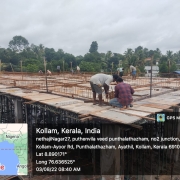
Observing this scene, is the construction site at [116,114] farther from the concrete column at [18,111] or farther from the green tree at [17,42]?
the green tree at [17,42]

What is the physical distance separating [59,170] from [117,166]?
2.88 m

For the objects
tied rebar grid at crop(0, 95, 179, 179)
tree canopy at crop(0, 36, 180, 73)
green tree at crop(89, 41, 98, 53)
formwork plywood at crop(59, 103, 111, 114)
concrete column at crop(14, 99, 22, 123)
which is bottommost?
tied rebar grid at crop(0, 95, 179, 179)

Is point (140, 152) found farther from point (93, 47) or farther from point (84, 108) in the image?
point (93, 47)

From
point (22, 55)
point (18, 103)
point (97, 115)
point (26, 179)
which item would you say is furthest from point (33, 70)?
point (97, 115)

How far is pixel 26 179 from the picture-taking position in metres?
6.91

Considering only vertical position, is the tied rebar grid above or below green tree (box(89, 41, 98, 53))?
below

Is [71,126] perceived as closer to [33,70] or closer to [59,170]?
[59,170]

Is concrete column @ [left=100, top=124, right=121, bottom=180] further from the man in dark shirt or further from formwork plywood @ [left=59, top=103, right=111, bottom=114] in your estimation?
the man in dark shirt

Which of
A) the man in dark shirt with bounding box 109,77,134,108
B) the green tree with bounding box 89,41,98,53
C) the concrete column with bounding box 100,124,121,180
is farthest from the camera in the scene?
the green tree with bounding box 89,41,98,53

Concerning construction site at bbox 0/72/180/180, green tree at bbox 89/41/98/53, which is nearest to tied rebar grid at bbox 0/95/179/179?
construction site at bbox 0/72/180/180

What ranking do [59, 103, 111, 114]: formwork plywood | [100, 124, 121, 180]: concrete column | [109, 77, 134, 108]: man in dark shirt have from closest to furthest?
[100, 124, 121, 180]: concrete column → [59, 103, 111, 114]: formwork plywood → [109, 77, 134, 108]: man in dark shirt

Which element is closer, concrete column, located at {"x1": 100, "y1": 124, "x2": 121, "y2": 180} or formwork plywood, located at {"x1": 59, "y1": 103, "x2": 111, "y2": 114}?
concrete column, located at {"x1": 100, "y1": 124, "x2": 121, "y2": 180}

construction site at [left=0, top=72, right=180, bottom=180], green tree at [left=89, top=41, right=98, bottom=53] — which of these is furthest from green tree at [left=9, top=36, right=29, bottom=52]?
construction site at [left=0, top=72, right=180, bottom=180]

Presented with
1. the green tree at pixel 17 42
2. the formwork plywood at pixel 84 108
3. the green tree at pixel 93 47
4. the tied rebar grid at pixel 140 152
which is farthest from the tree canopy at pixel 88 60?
the green tree at pixel 17 42
